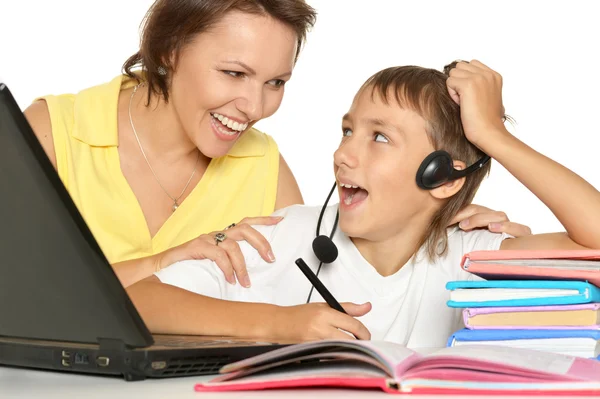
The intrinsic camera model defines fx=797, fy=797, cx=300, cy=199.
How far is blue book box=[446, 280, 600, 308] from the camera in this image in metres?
1.35

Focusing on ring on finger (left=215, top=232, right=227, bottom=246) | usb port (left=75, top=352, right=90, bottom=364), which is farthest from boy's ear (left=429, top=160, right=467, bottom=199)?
usb port (left=75, top=352, right=90, bottom=364)

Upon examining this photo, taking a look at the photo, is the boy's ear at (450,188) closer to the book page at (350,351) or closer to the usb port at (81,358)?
the book page at (350,351)

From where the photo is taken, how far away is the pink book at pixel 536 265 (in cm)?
135

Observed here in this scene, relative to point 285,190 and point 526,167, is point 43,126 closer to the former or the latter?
point 285,190

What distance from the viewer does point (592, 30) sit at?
3854 mm

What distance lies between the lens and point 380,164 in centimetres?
191

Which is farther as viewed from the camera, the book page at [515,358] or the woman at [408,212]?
the woman at [408,212]

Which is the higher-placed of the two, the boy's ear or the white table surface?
the boy's ear

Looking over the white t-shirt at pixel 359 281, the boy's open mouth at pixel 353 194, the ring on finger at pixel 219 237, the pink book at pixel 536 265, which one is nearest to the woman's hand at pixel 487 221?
the white t-shirt at pixel 359 281

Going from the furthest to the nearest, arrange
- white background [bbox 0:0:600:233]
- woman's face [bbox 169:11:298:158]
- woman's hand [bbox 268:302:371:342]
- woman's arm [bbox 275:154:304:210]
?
white background [bbox 0:0:600:233] → woman's arm [bbox 275:154:304:210] → woman's face [bbox 169:11:298:158] → woman's hand [bbox 268:302:371:342]

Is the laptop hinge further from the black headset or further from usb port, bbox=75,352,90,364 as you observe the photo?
the black headset

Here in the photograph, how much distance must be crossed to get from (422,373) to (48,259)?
490mm

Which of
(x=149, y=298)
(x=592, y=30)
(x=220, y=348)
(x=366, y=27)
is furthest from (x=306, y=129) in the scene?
(x=220, y=348)

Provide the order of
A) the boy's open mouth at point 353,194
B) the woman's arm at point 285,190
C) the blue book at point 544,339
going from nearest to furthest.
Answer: the blue book at point 544,339 < the boy's open mouth at point 353,194 < the woman's arm at point 285,190
